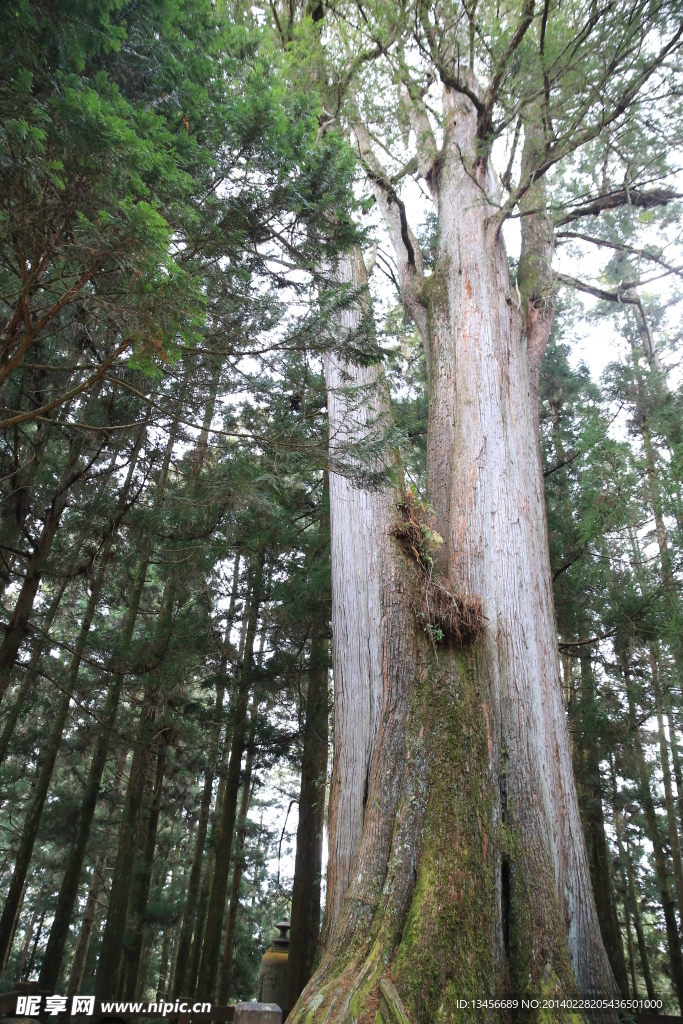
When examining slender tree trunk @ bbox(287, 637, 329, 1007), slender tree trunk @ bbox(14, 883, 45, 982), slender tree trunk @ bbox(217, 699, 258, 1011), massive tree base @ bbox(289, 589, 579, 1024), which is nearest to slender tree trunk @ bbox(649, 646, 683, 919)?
slender tree trunk @ bbox(287, 637, 329, 1007)

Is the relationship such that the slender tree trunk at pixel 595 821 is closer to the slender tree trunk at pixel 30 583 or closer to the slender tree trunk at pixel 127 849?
the slender tree trunk at pixel 127 849

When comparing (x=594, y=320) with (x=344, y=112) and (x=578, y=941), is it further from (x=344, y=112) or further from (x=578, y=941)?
(x=578, y=941)

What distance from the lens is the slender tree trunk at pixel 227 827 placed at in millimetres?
7371

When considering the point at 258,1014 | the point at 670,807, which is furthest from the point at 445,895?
the point at 670,807

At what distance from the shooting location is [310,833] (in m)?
7.81

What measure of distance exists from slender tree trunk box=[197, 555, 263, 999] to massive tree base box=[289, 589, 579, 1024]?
4305mm

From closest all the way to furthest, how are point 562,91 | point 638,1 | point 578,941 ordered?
1. point 578,941
2. point 638,1
3. point 562,91

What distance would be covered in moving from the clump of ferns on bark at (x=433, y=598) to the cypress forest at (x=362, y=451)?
0.02m

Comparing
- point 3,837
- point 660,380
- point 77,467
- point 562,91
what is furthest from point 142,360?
point 3,837

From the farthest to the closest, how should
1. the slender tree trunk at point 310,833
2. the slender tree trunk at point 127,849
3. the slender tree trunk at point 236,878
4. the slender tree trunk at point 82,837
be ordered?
the slender tree trunk at point 236,878 < the slender tree trunk at point 82,837 < the slender tree trunk at point 127,849 < the slender tree trunk at point 310,833

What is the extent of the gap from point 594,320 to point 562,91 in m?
5.43

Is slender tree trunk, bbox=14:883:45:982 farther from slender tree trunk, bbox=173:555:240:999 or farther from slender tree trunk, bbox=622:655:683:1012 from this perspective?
slender tree trunk, bbox=622:655:683:1012

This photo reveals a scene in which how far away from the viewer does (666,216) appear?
→ 765cm

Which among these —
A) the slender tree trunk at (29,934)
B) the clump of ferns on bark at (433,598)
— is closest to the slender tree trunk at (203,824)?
the clump of ferns on bark at (433,598)
